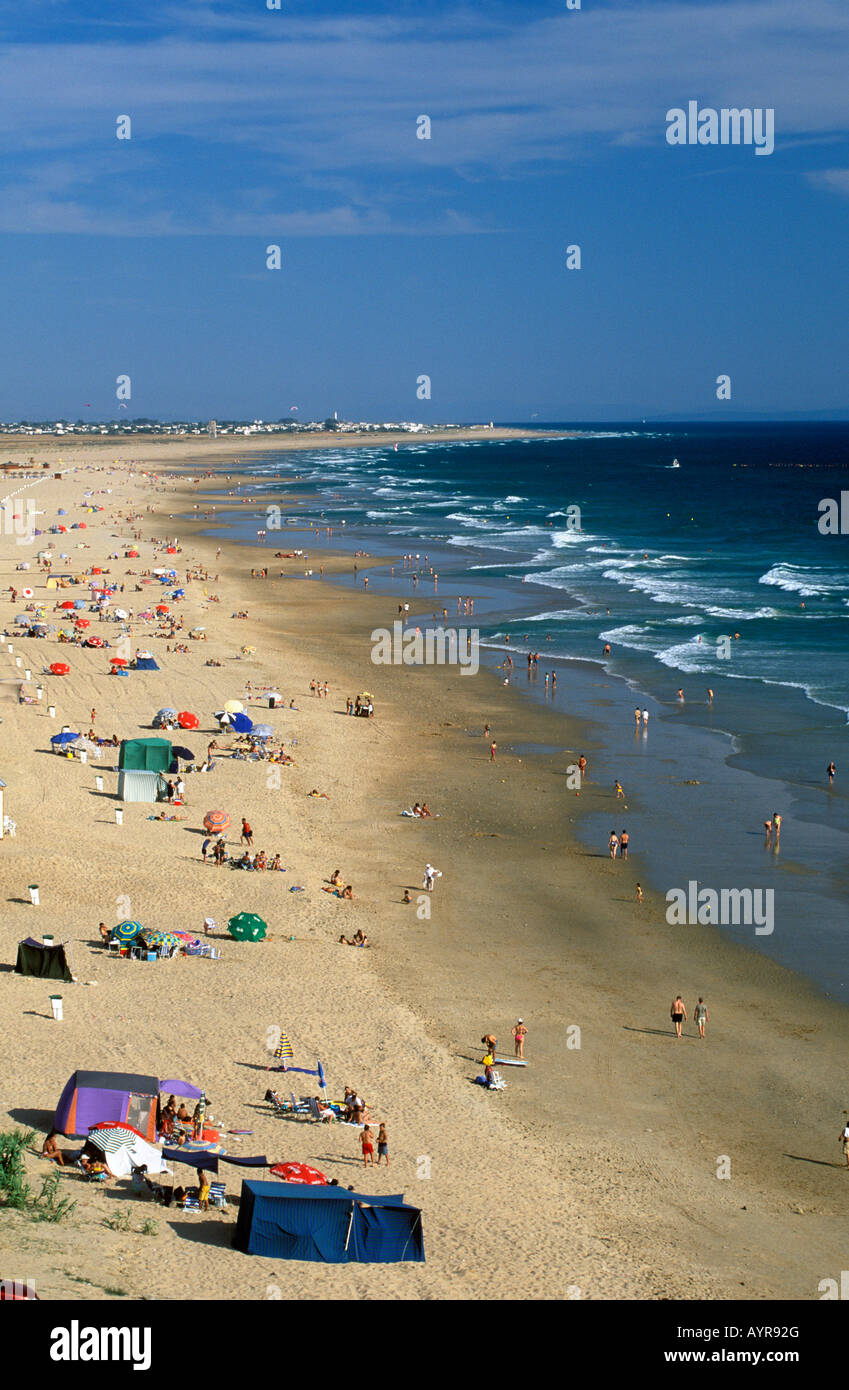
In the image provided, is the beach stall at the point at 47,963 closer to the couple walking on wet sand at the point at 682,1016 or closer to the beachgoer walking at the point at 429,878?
the beachgoer walking at the point at 429,878

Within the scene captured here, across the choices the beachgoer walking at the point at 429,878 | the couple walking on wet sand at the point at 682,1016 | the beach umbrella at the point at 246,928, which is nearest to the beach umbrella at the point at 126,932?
the beach umbrella at the point at 246,928

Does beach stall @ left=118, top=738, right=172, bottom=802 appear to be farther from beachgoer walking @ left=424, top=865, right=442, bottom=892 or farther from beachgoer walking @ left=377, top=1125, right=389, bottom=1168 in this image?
beachgoer walking @ left=377, top=1125, right=389, bottom=1168

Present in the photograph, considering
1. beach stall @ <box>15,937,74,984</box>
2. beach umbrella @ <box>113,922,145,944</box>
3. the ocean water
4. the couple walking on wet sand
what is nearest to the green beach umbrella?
beach umbrella @ <box>113,922,145,944</box>

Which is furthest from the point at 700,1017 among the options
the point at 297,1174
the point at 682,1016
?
the point at 297,1174
